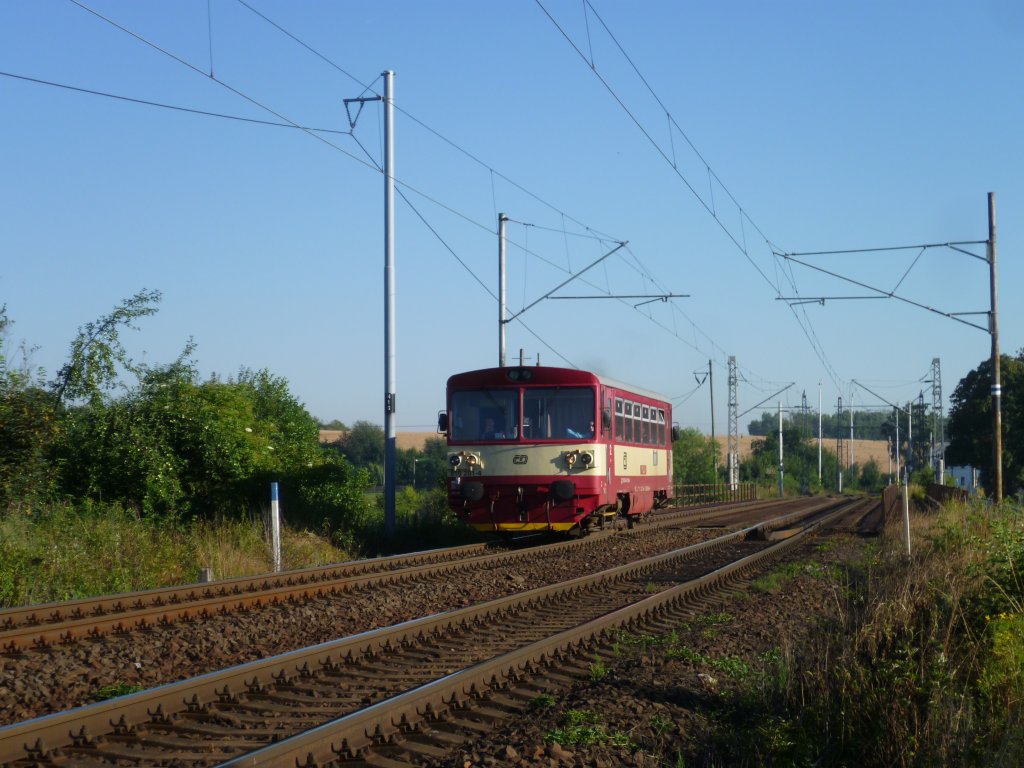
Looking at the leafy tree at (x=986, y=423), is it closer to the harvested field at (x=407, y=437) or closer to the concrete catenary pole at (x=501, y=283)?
the concrete catenary pole at (x=501, y=283)

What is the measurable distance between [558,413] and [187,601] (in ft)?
29.3

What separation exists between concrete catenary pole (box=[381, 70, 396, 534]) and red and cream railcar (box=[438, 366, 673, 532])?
1200mm

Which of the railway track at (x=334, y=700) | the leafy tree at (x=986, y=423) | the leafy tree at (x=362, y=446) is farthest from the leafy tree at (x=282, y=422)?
the leafy tree at (x=362, y=446)

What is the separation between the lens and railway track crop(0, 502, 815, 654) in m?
9.75

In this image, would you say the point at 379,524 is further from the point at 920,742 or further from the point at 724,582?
the point at 920,742

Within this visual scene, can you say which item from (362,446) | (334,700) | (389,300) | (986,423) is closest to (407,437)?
(362,446)

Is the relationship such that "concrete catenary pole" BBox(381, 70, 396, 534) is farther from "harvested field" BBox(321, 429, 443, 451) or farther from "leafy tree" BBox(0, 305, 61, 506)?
"harvested field" BBox(321, 429, 443, 451)

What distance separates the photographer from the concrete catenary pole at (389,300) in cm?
2055

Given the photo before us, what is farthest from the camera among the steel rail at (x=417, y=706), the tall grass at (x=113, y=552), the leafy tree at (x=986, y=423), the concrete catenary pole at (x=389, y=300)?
the leafy tree at (x=986, y=423)

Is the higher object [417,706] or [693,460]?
[693,460]

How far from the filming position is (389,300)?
2058 centimetres

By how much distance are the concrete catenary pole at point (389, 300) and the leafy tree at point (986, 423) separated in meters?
39.2

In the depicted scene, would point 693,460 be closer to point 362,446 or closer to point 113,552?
point 362,446

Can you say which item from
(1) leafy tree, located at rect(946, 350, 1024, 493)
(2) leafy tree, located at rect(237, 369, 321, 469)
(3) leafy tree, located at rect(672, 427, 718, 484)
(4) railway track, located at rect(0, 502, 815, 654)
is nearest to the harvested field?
(3) leafy tree, located at rect(672, 427, 718, 484)
